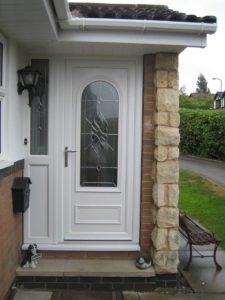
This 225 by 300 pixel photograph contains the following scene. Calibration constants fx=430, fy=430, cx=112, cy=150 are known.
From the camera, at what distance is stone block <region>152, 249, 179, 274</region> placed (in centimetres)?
477

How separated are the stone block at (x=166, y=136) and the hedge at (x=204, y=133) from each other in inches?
535

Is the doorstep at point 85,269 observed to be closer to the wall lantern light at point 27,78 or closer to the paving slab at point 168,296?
the paving slab at point 168,296

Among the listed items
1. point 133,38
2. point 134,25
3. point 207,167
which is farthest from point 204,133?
point 134,25

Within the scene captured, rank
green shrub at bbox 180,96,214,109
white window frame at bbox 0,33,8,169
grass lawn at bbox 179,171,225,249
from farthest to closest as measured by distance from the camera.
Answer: green shrub at bbox 180,96,214,109, grass lawn at bbox 179,171,225,249, white window frame at bbox 0,33,8,169

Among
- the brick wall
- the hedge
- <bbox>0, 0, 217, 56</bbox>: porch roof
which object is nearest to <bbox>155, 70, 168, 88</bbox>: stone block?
<bbox>0, 0, 217, 56</bbox>: porch roof

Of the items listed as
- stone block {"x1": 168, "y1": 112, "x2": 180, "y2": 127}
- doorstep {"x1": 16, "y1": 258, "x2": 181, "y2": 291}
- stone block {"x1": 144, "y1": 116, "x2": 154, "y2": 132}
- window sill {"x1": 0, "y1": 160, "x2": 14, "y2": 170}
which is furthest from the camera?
stone block {"x1": 144, "y1": 116, "x2": 154, "y2": 132}

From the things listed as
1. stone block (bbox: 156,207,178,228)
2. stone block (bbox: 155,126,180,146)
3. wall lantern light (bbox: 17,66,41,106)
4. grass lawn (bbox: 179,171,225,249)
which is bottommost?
grass lawn (bbox: 179,171,225,249)

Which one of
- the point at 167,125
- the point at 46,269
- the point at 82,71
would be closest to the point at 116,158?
the point at 167,125

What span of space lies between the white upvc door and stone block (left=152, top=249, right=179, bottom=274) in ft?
1.32

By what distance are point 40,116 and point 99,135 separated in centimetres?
73

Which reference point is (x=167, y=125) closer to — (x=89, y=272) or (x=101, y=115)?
(x=101, y=115)

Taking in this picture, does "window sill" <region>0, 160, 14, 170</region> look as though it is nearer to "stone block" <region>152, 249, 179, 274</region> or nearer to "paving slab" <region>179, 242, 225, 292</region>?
"stone block" <region>152, 249, 179, 274</region>

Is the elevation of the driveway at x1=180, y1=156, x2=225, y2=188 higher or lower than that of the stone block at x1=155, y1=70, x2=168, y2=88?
lower

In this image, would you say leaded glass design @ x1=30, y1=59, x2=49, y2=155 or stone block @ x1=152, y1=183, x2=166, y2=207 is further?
leaded glass design @ x1=30, y1=59, x2=49, y2=155
